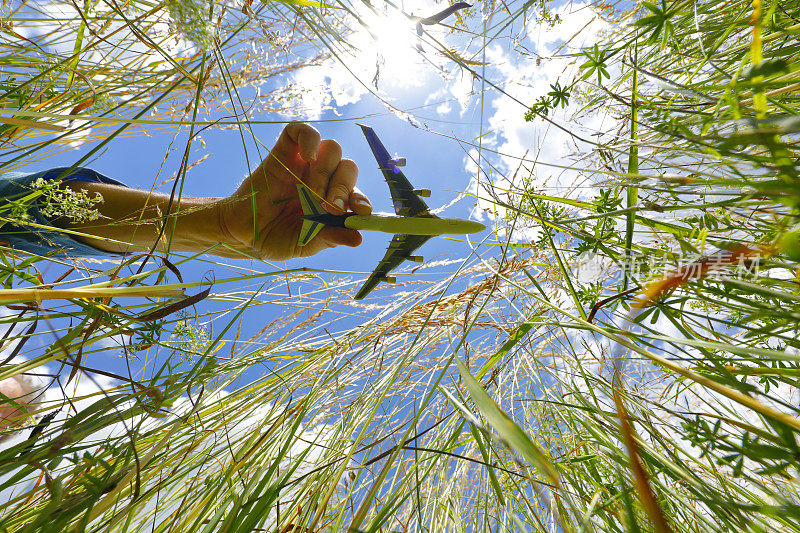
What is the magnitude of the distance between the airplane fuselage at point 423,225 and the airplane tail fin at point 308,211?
8.7 inches

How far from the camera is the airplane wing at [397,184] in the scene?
1.24 metres

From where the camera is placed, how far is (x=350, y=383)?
948 mm

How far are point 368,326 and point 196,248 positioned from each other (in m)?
1.03

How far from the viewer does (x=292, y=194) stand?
5.07 feet

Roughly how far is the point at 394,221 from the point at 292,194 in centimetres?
68

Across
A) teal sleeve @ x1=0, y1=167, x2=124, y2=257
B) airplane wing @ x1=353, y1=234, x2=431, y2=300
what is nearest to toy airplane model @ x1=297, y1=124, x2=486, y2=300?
airplane wing @ x1=353, y1=234, x2=431, y2=300

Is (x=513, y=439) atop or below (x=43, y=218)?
below

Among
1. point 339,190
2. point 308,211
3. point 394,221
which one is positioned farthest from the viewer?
point 339,190

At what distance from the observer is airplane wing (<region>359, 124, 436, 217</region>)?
1.24 meters

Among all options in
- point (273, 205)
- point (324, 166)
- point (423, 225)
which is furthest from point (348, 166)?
point (423, 225)

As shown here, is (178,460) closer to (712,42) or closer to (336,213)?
(336,213)

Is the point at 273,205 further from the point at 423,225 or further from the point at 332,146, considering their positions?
the point at 423,225

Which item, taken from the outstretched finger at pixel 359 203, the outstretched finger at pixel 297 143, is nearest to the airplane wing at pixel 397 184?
the outstretched finger at pixel 359 203

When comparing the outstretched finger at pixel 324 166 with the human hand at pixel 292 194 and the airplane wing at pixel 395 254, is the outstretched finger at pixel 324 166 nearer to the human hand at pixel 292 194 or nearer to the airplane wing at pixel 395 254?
the human hand at pixel 292 194
